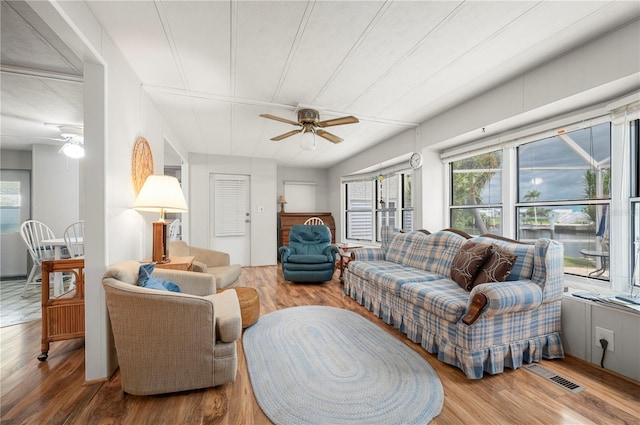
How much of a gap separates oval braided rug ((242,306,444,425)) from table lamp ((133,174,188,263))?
110 cm

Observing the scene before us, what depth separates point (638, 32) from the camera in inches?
67.6

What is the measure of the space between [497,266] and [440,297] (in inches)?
20.7

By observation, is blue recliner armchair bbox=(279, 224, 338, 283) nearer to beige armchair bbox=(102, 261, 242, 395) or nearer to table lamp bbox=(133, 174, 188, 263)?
table lamp bbox=(133, 174, 188, 263)

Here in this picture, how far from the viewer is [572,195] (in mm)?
2430

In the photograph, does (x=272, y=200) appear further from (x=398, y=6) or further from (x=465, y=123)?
(x=398, y=6)

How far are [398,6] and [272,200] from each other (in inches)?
185

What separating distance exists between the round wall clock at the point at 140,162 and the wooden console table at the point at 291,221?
3.73 metres

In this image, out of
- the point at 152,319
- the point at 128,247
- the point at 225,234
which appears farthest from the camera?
the point at 225,234

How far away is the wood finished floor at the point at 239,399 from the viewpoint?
145cm

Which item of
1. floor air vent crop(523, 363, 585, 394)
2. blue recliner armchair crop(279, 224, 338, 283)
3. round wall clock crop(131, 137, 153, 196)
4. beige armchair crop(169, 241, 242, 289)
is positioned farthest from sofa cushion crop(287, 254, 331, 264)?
floor air vent crop(523, 363, 585, 394)

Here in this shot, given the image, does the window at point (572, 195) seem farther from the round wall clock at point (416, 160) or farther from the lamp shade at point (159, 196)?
the lamp shade at point (159, 196)

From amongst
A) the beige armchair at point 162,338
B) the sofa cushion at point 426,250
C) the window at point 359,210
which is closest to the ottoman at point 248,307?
the beige armchair at point 162,338

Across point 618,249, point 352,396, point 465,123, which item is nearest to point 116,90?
point 352,396

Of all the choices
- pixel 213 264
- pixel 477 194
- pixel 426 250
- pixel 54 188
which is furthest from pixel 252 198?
pixel 477 194
